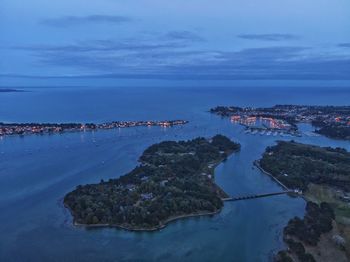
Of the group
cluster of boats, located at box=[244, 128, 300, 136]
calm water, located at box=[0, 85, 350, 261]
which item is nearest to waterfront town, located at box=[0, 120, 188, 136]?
calm water, located at box=[0, 85, 350, 261]

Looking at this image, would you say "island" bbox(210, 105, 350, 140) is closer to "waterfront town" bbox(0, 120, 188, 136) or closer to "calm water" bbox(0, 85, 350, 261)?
"calm water" bbox(0, 85, 350, 261)

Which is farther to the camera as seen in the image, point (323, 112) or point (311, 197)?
point (323, 112)

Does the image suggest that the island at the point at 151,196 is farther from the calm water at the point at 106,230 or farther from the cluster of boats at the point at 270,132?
the cluster of boats at the point at 270,132

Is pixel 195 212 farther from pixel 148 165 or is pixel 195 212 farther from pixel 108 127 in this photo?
pixel 108 127

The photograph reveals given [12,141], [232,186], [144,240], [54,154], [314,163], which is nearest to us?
[144,240]

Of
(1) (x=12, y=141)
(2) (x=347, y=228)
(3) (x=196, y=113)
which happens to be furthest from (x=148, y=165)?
(3) (x=196, y=113)

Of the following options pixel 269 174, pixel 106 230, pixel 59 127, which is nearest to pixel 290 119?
pixel 269 174
